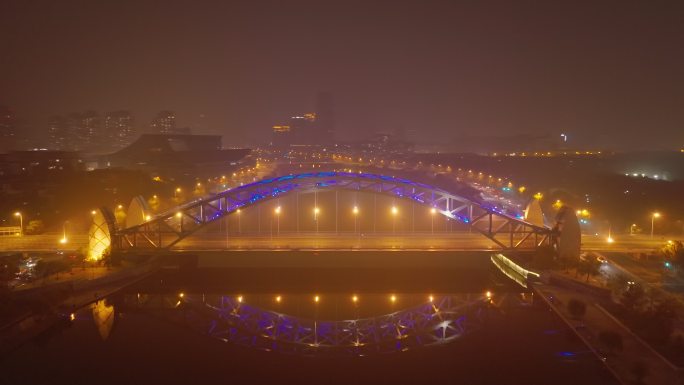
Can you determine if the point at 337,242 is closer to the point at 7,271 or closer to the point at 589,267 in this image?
the point at 589,267

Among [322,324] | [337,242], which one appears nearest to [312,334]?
[322,324]

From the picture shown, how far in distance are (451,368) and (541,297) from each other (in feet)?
28.7

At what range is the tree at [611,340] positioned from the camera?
57.3 ft

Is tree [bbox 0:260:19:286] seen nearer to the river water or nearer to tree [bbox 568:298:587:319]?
the river water

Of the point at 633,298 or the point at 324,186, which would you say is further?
the point at 324,186

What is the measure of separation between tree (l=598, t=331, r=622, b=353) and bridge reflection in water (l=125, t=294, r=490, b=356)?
481cm

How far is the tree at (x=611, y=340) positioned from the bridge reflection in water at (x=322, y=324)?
189 inches

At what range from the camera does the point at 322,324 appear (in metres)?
22.8

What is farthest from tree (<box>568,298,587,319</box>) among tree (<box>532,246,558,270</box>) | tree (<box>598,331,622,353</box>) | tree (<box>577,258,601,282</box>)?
tree (<box>532,246,558,270</box>)

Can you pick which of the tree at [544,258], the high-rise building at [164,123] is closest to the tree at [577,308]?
the tree at [544,258]

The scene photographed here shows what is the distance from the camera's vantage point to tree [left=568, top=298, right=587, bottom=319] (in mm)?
21453

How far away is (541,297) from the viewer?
25188 mm

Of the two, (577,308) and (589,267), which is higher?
(589,267)

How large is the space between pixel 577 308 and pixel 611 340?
4.11 meters
